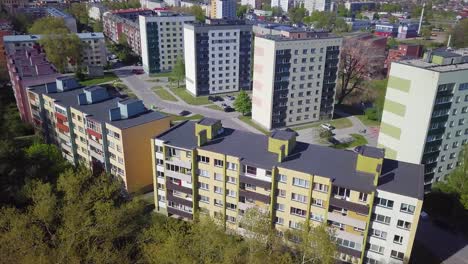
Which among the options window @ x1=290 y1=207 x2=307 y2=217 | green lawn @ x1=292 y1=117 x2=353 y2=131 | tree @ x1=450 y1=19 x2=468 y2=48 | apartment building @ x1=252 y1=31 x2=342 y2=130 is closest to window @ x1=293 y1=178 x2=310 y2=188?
window @ x1=290 y1=207 x2=307 y2=217

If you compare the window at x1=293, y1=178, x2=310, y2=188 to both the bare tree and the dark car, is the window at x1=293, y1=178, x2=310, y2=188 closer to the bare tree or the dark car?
the dark car

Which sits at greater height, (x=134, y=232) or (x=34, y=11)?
A: (x=34, y=11)

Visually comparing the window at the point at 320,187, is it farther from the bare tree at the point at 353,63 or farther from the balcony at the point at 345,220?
the bare tree at the point at 353,63

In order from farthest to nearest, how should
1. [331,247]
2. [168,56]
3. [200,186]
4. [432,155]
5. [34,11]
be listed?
[34,11], [168,56], [432,155], [200,186], [331,247]

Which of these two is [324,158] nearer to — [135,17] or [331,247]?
[331,247]

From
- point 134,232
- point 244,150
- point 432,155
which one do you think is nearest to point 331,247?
point 244,150

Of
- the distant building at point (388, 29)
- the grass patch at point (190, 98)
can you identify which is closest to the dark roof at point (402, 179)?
the grass patch at point (190, 98)

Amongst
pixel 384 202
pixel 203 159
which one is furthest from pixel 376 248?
pixel 203 159
